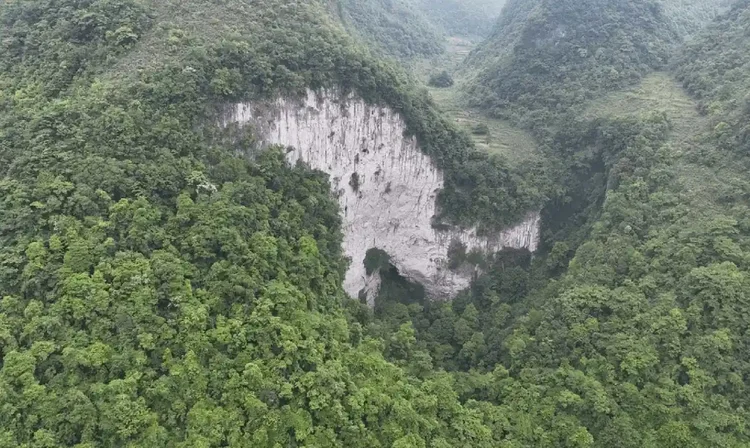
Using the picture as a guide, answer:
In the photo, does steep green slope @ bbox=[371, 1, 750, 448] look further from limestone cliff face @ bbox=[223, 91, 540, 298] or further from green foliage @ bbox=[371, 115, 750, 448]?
limestone cliff face @ bbox=[223, 91, 540, 298]

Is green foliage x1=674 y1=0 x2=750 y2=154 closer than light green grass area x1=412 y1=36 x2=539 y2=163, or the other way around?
green foliage x1=674 y1=0 x2=750 y2=154

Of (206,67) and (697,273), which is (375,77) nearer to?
(206,67)

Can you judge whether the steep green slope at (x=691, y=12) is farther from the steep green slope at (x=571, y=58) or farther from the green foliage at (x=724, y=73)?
the green foliage at (x=724, y=73)

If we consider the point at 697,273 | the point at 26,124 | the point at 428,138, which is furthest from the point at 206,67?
the point at 697,273

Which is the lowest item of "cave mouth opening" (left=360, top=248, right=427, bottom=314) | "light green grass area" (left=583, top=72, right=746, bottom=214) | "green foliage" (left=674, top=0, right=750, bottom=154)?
"cave mouth opening" (left=360, top=248, right=427, bottom=314)

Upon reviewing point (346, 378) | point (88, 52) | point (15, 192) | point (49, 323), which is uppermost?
point (88, 52)

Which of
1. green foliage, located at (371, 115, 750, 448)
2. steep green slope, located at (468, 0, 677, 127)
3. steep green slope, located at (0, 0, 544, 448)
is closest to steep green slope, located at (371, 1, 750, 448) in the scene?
green foliage, located at (371, 115, 750, 448)
